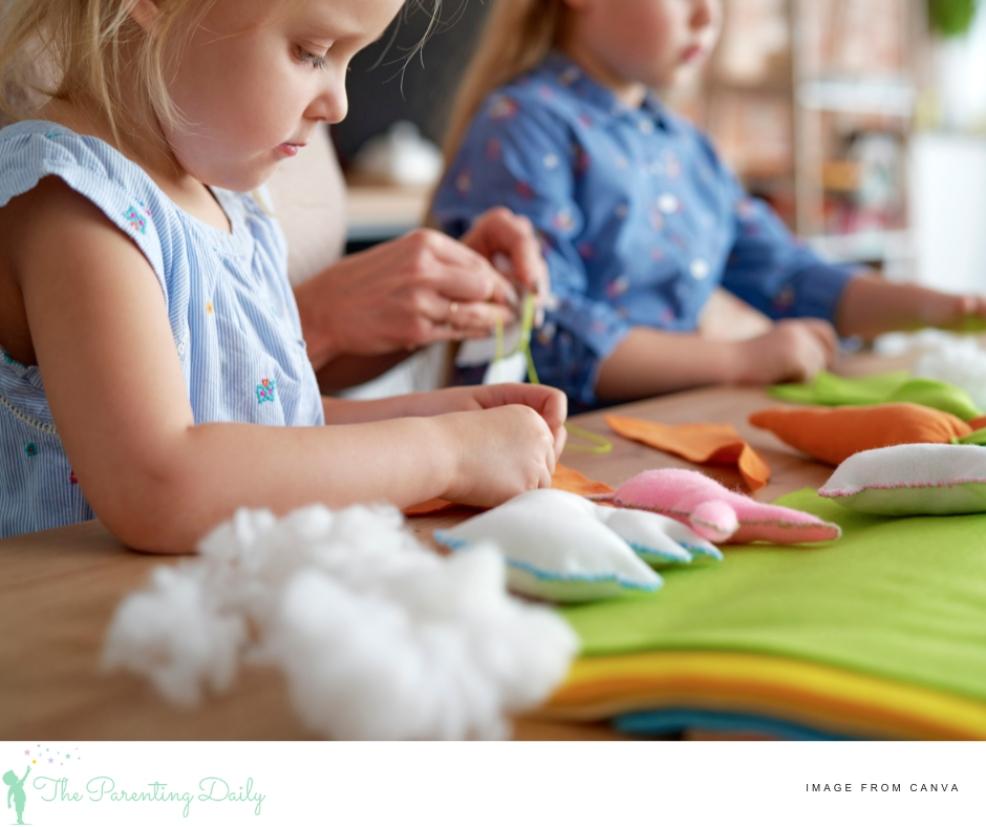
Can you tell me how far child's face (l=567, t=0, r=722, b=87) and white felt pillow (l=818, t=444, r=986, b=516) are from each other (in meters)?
0.98

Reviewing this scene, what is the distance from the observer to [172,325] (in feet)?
2.27

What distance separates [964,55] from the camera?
4.47 metres

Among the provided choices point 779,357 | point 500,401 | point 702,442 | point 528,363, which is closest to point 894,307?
point 779,357

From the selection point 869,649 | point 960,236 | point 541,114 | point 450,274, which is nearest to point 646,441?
point 450,274

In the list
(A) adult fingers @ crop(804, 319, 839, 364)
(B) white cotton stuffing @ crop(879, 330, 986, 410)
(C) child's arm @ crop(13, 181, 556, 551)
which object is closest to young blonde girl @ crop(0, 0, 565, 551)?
(C) child's arm @ crop(13, 181, 556, 551)

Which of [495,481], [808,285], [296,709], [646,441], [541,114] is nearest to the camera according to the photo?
[296,709]

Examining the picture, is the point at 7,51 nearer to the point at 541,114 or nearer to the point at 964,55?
the point at 541,114

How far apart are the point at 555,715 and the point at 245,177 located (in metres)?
0.47

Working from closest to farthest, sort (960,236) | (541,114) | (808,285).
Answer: (541,114) → (808,285) → (960,236)

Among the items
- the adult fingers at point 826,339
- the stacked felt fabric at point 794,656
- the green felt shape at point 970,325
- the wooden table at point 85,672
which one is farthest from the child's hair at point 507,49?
the stacked felt fabric at point 794,656

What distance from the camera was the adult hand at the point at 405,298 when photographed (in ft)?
3.30

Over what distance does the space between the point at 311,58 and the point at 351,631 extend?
45cm
